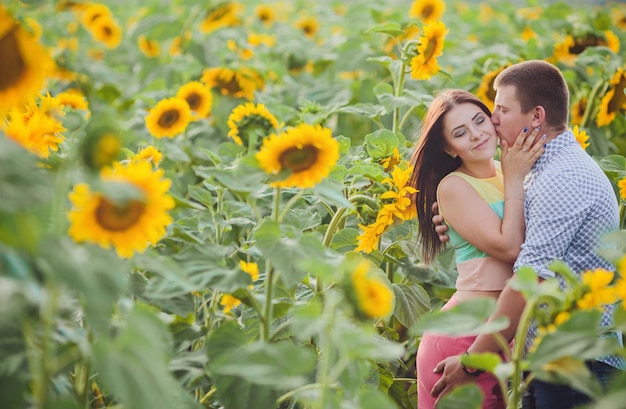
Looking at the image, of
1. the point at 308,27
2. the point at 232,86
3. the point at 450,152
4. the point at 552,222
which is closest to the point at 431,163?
the point at 450,152

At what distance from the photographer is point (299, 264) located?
1.22 meters

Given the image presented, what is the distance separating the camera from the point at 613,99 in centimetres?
224

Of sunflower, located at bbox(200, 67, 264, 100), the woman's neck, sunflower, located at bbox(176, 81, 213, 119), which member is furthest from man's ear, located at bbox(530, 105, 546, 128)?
sunflower, located at bbox(200, 67, 264, 100)

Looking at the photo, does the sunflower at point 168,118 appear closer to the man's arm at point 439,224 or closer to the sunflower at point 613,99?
the man's arm at point 439,224

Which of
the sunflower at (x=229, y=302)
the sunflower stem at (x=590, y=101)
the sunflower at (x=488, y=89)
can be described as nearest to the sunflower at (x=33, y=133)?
the sunflower at (x=229, y=302)

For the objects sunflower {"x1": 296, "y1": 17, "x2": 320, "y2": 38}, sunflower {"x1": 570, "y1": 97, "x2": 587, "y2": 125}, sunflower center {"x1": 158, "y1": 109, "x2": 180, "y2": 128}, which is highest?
sunflower center {"x1": 158, "y1": 109, "x2": 180, "y2": 128}

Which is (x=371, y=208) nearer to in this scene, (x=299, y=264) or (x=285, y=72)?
(x=299, y=264)

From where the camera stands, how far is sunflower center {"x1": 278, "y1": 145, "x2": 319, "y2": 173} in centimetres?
128

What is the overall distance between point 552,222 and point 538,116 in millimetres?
284

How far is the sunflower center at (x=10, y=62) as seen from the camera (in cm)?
104

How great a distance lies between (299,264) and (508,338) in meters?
0.57

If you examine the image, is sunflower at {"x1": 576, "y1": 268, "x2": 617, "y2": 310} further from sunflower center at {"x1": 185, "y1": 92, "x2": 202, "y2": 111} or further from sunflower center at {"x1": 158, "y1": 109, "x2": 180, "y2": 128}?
sunflower center at {"x1": 185, "y1": 92, "x2": 202, "y2": 111}

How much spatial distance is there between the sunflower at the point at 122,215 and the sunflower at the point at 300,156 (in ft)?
0.73

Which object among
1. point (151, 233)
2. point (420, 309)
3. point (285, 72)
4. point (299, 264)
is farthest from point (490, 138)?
point (285, 72)
